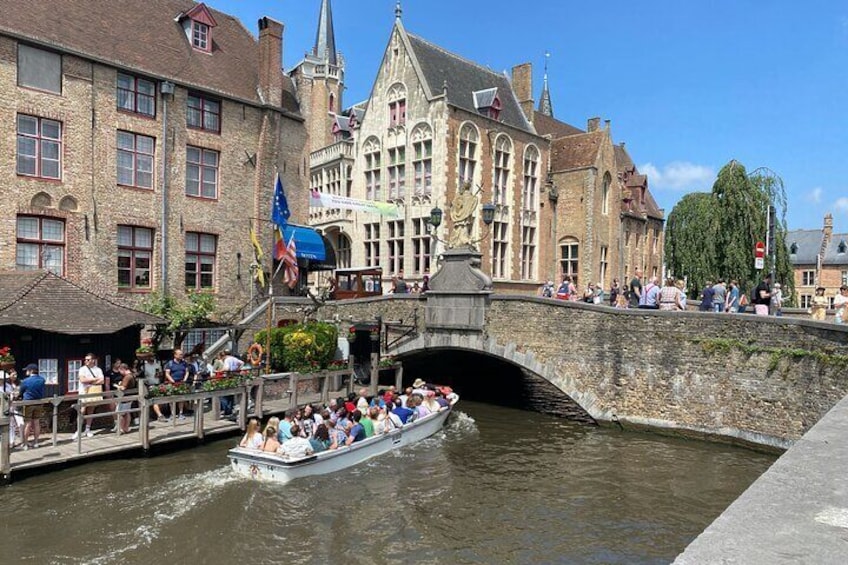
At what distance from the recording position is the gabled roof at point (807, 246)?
5712cm

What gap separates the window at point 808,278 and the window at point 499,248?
4064 cm

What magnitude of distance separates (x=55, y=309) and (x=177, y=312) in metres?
4.91

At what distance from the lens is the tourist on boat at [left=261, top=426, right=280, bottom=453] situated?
12641 millimetres

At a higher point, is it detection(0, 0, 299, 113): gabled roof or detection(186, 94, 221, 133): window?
detection(0, 0, 299, 113): gabled roof

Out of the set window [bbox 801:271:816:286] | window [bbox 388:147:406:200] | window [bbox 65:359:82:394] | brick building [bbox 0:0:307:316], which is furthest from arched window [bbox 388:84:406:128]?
window [bbox 801:271:816:286]

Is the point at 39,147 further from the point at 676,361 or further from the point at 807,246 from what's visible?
the point at 807,246

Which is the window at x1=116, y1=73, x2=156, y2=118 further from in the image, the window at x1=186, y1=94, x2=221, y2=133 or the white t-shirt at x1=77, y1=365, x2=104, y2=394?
the white t-shirt at x1=77, y1=365, x2=104, y2=394

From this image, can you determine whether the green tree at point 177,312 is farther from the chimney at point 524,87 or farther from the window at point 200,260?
the chimney at point 524,87

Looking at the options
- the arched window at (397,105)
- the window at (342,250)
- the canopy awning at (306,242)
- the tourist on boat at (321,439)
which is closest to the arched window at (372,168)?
the arched window at (397,105)

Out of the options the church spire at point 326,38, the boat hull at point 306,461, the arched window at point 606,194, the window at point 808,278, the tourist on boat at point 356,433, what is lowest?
the boat hull at point 306,461

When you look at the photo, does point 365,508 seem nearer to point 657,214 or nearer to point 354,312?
point 354,312

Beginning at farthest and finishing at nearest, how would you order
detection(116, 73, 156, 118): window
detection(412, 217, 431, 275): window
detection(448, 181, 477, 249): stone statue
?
detection(412, 217, 431, 275): window, detection(116, 73, 156, 118): window, detection(448, 181, 477, 249): stone statue

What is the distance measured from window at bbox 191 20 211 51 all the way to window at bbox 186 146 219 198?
4248mm

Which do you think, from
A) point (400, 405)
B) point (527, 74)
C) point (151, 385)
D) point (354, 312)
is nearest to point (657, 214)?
point (527, 74)
